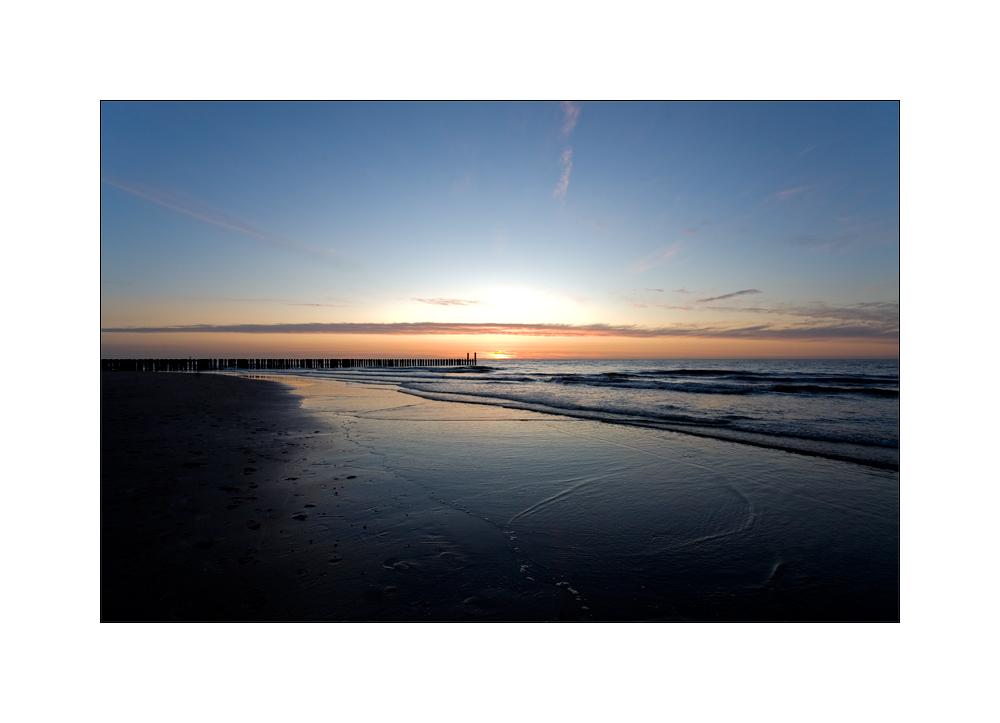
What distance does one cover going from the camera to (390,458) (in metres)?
7.20

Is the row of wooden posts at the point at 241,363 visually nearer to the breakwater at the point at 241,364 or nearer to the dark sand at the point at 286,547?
the breakwater at the point at 241,364

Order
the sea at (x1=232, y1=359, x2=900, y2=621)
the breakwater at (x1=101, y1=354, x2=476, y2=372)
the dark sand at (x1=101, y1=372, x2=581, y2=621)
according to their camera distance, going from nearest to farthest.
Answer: the dark sand at (x1=101, y1=372, x2=581, y2=621) → the sea at (x1=232, y1=359, x2=900, y2=621) → the breakwater at (x1=101, y1=354, x2=476, y2=372)

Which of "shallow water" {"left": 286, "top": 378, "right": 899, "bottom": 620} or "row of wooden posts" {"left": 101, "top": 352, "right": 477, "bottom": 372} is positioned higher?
"row of wooden posts" {"left": 101, "top": 352, "right": 477, "bottom": 372}

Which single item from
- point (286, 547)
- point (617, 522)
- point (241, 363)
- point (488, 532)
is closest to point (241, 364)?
point (241, 363)

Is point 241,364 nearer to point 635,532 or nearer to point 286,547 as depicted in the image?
point 286,547

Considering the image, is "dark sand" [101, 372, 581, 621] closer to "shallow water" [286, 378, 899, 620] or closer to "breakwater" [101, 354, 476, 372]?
"shallow water" [286, 378, 899, 620]

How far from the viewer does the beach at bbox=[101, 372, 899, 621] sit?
121 inches

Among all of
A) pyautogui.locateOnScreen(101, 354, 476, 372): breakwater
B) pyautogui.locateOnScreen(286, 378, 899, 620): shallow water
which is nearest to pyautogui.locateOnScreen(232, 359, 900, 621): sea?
pyautogui.locateOnScreen(286, 378, 899, 620): shallow water

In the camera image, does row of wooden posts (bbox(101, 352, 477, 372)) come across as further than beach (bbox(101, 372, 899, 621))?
Yes

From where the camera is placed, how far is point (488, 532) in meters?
4.21

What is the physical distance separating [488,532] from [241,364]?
263 feet
